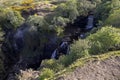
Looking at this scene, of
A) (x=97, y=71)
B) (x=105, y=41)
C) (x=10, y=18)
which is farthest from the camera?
(x=10, y=18)

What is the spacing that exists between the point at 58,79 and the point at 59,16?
41761mm

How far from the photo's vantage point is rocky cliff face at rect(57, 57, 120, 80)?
35.2 m

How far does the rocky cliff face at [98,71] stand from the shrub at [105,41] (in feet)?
20.8

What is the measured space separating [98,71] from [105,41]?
35.2 feet

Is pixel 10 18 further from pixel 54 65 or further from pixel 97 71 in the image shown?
pixel 97 71

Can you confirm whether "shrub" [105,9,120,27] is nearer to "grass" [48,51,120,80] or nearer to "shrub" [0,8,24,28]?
"grass" [48,51,120,80]

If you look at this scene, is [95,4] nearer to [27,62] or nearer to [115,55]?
[27,62]

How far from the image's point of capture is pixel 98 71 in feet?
119

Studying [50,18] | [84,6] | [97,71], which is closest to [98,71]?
[97,71]

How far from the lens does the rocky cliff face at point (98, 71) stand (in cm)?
3522

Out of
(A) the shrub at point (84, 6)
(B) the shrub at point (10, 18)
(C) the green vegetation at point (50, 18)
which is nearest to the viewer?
(C) the green vegetation at point (50, 18)

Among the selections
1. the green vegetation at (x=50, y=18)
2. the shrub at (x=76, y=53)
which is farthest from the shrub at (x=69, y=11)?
the shrub at (x=76, y=53)

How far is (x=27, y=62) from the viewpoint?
73000mm

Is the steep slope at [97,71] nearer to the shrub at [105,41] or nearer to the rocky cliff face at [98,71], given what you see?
the rocky cliff face at [98,71]
